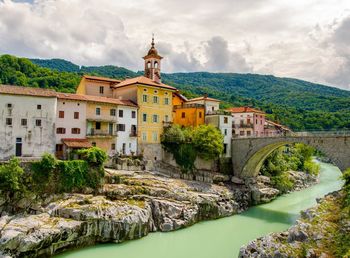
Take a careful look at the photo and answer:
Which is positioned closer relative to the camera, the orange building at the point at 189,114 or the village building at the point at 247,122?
the orange building at the point at 189,114

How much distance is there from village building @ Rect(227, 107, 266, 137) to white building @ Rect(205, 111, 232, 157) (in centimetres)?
599

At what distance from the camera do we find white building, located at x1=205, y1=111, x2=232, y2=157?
4819cm

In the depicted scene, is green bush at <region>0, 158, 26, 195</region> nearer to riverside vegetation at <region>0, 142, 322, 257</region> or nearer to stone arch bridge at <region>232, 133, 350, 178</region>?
riverside vegetation at <region>0, 142, 322, 257</region>

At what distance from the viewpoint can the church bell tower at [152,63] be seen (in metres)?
51.5

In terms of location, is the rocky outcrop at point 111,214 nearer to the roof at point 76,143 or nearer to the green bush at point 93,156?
the green bush at point 93,156

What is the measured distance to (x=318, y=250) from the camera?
59.2 feet

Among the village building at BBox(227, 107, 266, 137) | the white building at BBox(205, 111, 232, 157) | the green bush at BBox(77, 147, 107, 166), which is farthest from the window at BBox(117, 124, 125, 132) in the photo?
the village building at BBox(227, 107, 266, 137)

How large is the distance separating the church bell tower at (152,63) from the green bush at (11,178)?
2761 cm

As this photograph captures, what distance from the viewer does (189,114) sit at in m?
48.9

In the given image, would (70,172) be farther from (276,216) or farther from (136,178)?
(276,216)

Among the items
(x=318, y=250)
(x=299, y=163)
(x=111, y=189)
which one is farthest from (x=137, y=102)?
(x=299, y=163)

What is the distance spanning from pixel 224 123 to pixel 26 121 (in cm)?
2745

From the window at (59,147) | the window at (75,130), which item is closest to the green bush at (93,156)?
the window at (59,147)

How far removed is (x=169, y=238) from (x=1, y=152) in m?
18.7
